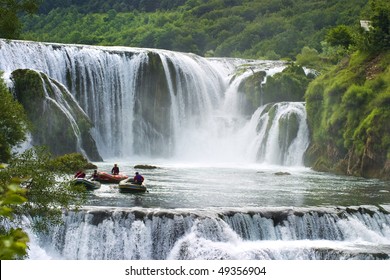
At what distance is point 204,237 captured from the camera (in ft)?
76.9

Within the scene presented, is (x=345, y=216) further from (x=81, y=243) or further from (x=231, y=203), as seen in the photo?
(x=81, y=243)

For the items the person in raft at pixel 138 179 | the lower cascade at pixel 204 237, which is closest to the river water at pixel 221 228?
the lower cascade at pixel 204 237

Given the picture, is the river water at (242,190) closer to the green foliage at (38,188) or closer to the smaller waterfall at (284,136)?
the smaller waterfall at (284,136)

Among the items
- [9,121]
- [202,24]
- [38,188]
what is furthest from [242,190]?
[202,24]

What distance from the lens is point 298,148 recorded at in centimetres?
4859

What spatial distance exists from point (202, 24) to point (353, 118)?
63.3 metres

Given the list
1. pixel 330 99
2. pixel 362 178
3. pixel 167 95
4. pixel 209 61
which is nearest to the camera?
pixel 362 178

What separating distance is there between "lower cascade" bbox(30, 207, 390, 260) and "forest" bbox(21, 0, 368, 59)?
60.7 metres

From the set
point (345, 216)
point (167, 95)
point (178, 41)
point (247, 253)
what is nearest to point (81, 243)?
point (247, 253)

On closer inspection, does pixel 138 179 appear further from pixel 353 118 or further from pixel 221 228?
pixel 353 118

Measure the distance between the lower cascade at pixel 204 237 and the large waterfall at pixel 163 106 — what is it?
77.0 ft

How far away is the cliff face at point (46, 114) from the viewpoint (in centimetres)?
4491

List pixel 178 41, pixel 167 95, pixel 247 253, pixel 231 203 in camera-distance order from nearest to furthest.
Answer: pixel 247 253 < pixel 231 203 < pixel 167 95 < pixel 178 41

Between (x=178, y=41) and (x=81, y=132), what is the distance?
1906 inches
